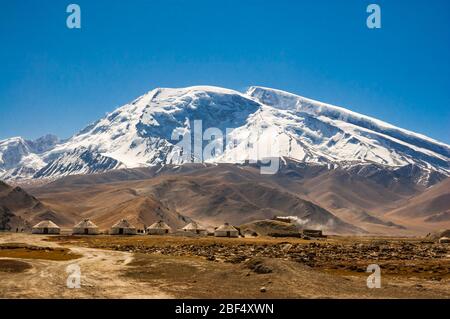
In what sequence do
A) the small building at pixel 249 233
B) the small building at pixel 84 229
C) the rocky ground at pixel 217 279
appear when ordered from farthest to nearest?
the small building at pixel 249 233 < the small building at pixel 84 229 < the rocky ground at pixel 217 279

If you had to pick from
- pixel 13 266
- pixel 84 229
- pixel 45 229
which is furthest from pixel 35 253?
pixel 45 229

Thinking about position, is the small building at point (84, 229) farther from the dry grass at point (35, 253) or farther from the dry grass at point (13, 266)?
the dry grass at point (13, 266)

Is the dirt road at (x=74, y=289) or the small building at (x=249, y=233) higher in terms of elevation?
the dirt road at (x=74, y=289)

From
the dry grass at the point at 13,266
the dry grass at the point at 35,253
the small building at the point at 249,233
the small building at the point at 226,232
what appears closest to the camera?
the dry grass at the point at 13,266

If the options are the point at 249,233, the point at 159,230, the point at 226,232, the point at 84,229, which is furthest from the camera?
the point at 249,233

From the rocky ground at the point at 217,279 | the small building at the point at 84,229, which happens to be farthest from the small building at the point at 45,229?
the rocky ground at the point at 217,279

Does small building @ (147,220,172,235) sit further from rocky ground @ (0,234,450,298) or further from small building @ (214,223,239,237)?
rocky ground @ (0,234,450,298)

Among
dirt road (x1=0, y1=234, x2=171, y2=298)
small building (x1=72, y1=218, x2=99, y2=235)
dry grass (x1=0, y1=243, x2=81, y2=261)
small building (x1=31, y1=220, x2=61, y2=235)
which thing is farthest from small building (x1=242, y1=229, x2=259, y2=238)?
dirt road (x1=0, y1=234, x2=171, y2=298)

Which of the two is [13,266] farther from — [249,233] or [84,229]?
[249,233]

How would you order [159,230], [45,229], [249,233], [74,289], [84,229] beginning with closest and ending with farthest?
[74,289]
[84,229]
[45,229]
[159,230]
[249,233]

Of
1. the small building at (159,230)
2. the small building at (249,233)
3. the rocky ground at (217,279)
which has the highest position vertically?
the rocky ground at (217,279)
